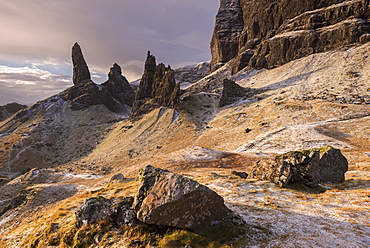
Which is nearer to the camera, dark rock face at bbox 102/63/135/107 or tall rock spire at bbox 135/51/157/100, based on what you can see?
tall rock spire at bbox 135/51/157/100

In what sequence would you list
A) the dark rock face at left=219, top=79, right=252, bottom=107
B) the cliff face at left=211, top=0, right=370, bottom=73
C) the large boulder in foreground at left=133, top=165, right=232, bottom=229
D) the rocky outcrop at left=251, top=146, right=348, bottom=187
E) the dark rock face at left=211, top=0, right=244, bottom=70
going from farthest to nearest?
1. the dark rock face at left=211, top=0, right=244, bottom=70
2. the cliff face at left=211, top=0, right=370, bottom=73
3. the dark rock face at left=219, top=79, right=252, bottom=107
4. the rocky outcrop at left=251, top=146, right=348, bottom=187
5. the large boulder in foreground at left=133, top=165, right=232, bottom=229

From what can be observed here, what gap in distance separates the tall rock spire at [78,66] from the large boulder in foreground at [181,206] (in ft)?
436

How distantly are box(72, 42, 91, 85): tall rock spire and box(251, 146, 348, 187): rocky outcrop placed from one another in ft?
432

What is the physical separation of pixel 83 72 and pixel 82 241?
133942mm

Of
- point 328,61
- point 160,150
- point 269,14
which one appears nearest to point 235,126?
point 160,150

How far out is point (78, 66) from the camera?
119875 mm

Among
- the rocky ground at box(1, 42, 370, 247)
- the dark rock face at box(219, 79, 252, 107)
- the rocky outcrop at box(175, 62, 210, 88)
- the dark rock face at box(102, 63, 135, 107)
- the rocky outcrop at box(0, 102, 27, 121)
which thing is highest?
the rocky outcrop at box(175, 62, 210, 88)

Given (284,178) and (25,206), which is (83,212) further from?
(25,206)

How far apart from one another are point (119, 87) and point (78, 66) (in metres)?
28.4

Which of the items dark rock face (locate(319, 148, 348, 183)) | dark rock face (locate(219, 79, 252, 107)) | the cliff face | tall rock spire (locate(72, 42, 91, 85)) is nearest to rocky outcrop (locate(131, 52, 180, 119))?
dark rock face (locate(219, 79, 252, 107))

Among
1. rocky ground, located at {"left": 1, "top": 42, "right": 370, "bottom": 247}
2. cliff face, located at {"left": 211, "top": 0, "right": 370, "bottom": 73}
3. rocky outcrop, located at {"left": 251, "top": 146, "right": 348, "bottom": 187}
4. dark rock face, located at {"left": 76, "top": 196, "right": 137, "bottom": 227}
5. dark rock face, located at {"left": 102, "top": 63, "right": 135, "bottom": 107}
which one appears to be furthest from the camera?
dark rock face, located at {"left": 102, "top": 63, "right": 135, "bottom": 107}

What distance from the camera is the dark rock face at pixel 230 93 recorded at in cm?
6367

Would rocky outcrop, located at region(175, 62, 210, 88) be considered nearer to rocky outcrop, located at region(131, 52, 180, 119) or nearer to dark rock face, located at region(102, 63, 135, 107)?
dark rock face, located at region(102, 63, 135, 107)

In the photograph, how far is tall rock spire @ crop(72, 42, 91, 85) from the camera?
120m
